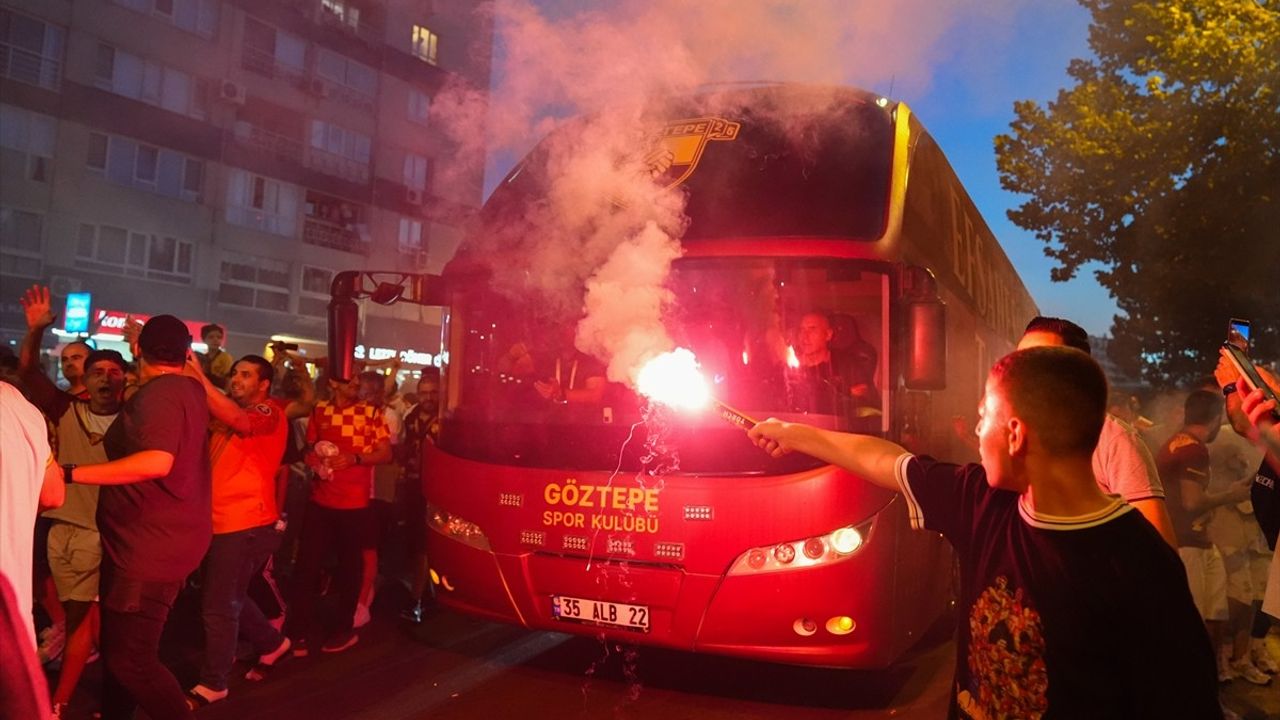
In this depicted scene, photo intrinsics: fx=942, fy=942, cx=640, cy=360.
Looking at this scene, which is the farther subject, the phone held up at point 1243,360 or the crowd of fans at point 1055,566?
the phone held up at point 1243,360

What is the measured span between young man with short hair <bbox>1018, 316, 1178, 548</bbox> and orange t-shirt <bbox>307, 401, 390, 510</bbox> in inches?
185

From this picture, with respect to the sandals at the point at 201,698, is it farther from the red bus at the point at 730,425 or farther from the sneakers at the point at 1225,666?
the sneakers at the point at 1225,666

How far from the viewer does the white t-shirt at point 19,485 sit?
8.35 ft

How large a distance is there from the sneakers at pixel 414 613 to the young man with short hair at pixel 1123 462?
17.6ft

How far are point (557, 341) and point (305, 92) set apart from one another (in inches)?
1285

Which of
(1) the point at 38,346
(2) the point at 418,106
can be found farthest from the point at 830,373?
(2) the point at 418,106

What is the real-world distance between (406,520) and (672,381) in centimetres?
448

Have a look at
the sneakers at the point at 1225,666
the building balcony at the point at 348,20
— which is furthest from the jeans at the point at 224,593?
the building balcony at the point at 348,20

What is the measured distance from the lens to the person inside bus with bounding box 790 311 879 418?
514 cm

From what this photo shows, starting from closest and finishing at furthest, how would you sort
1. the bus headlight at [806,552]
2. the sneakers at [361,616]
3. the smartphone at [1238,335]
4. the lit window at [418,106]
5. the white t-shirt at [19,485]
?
the white t-shirt at [19,485]
the smartphone at [1238,335]
the bus headlight at [806,552]
the sneakers at [361,616]
the lit window at [418,106]

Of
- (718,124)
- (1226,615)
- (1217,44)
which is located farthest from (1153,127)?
(718,124)

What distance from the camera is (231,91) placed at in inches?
1253

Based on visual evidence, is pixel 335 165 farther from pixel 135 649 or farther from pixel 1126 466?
pixel 1126 466

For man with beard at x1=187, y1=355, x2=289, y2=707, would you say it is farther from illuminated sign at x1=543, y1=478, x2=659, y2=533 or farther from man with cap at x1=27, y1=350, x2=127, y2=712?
illuminated sign at x1=543, y1=478, x2=659, y2=533
